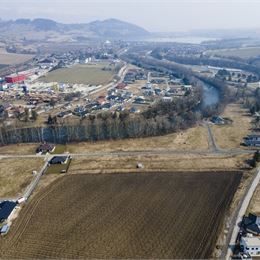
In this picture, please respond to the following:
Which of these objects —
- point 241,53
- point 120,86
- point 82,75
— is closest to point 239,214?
point 120,86

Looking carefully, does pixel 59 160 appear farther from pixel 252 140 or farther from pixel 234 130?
pixel 234 130

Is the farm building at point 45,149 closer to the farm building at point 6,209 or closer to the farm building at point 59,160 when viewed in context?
the farm building at point 59,160

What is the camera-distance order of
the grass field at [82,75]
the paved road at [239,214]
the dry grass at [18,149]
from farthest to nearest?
the grass field at [82,75]
the dry grass at [18,149]
the paved road at [239,214]

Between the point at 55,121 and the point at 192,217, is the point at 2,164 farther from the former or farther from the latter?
the point at 192,217

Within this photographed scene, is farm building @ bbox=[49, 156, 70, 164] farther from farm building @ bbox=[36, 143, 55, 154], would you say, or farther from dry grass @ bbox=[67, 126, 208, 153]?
farm building @ bbox=[36, 143, 55, 154]

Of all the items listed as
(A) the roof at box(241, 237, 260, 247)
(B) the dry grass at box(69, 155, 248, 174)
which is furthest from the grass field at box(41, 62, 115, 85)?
(A) the roof at box(241, 237, 260, 247)

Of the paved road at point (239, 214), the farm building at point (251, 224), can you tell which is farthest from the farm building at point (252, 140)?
the farm building at point (251, 224)
